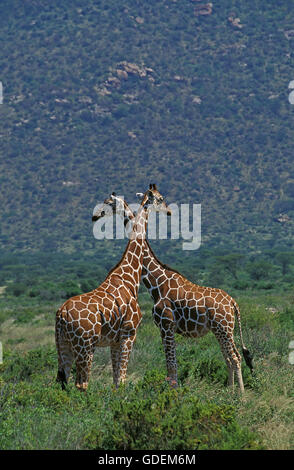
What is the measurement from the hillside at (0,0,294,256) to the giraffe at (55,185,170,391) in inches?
2492

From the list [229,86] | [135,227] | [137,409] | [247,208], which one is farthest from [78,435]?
[229,86]

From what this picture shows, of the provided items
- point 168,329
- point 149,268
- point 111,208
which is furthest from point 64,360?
point 111,208

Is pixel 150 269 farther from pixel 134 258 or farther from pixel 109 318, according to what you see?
pixel 109 318

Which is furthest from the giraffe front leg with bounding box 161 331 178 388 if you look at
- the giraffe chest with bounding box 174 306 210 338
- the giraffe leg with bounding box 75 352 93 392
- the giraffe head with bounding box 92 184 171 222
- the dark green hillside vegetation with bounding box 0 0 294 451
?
the dark green hillside vegetation with bounding box 0 0 294 451

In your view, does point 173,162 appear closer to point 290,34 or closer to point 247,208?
point 247,208

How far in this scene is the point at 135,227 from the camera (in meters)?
10.1

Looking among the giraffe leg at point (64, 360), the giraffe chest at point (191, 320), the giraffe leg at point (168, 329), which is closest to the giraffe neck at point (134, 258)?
the giraffe leg at point (168, 329)

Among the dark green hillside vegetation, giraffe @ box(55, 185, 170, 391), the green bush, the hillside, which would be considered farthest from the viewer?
the hillside

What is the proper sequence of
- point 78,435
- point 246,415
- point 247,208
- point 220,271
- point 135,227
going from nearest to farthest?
point 78,435, point 246,415, point 135,227, point 220,271, point 247,208

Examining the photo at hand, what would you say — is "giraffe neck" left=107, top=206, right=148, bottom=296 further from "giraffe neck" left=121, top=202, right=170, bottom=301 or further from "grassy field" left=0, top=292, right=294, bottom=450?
"grassy field" left=0, top=292, right=294, bottom=450

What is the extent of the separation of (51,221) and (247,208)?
21369 millimetres

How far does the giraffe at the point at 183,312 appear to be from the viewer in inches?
386

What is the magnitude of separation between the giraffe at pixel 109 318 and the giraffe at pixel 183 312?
1.09 feet

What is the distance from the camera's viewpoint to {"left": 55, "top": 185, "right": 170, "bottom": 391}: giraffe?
890 cm
